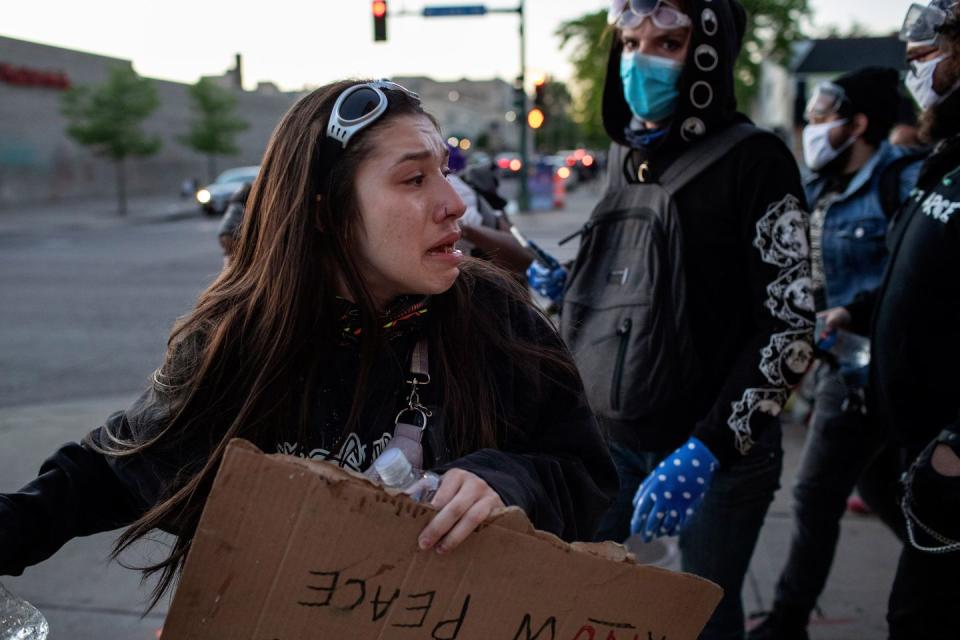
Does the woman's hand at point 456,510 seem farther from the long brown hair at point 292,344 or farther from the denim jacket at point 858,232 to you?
the denim jacket at point 858,232

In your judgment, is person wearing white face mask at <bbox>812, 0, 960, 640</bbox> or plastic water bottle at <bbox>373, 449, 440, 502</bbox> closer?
plastic water bottle at <bbox>373, 449, 440, 502</bbox>

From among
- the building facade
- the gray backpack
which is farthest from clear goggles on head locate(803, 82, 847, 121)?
the building facade

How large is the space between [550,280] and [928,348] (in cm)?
113

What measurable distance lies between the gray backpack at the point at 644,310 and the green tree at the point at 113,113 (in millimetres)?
31749

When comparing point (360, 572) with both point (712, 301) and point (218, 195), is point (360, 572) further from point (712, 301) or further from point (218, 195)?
point (218, 195)

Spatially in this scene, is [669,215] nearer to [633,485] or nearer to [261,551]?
[633,485]

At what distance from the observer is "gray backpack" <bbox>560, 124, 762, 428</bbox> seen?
2.24m

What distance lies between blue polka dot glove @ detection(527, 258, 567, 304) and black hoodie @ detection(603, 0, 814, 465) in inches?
23.0

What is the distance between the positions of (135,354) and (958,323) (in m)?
7.51

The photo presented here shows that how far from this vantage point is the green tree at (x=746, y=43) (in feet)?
97.4

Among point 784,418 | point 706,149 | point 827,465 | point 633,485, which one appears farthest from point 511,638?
point 784,418

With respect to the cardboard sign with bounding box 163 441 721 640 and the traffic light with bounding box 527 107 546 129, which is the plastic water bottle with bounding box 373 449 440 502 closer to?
the cardboard sign with bounding box 163 441 721 640

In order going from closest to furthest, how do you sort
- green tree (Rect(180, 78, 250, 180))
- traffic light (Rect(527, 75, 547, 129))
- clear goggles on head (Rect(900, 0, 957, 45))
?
clear goggles on head (Rect(900, 0, 957, 45)) < traffic light (Rect(527, 75, 547, 129)) < green tree (Rect(180, 78, 250, 180))

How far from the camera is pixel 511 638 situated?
124cm
